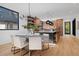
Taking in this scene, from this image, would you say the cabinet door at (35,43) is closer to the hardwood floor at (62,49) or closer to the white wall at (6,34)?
the hardwood floor at (62,49)

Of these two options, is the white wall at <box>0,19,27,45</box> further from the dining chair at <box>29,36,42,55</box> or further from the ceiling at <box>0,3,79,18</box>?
the dining chair at <box>29,36,42,55</box>

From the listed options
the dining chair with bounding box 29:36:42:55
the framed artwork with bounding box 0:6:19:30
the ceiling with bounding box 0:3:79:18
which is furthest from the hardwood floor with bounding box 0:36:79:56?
the ceiling with bounding box 0:3:79:18

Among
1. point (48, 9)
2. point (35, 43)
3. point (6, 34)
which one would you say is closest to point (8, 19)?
point (6, 34)

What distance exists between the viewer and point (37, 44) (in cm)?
349

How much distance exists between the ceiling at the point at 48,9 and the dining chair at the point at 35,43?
0.64m

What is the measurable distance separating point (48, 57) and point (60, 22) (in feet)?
3.27

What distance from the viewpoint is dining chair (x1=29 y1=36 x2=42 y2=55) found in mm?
3469

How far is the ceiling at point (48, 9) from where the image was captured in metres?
3.36

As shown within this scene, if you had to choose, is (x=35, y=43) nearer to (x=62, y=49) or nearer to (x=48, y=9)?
(x=62, y=49)

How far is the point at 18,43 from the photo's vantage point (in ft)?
11.7

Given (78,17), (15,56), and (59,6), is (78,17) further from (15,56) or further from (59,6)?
(15,56)

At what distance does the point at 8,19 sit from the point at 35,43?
3.25 ft

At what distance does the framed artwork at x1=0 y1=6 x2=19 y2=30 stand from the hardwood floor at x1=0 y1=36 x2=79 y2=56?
0.51 m

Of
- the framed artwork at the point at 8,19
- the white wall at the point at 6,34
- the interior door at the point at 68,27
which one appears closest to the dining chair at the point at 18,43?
the white wall at the point at 6,34
